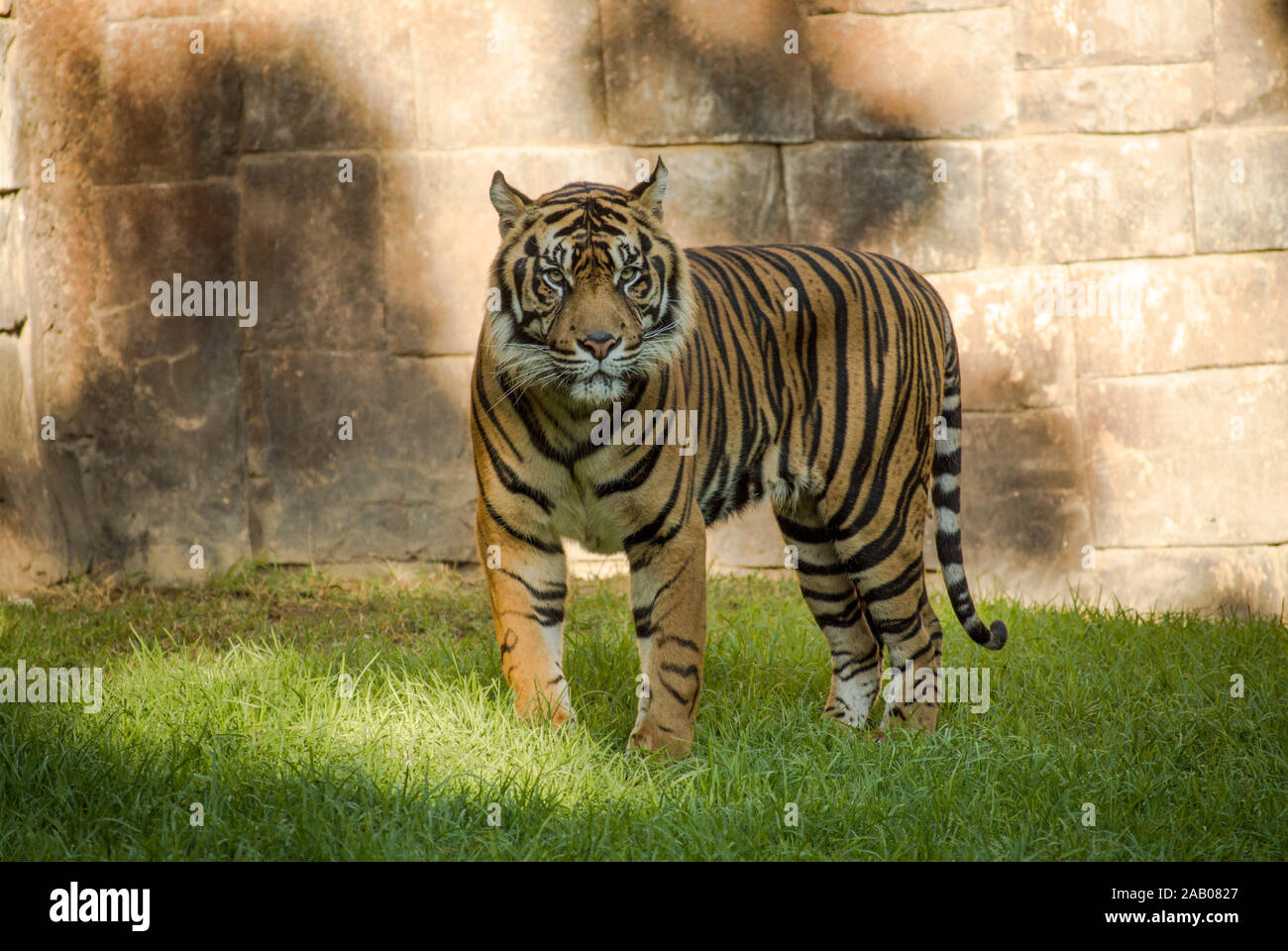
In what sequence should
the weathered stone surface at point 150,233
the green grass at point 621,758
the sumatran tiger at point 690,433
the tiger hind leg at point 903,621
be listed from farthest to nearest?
the weathered stone surface at point 150,233
the tiger hind leg at point 903,621
the sumatran tiger at point 690,433
the green grass at point 621,758

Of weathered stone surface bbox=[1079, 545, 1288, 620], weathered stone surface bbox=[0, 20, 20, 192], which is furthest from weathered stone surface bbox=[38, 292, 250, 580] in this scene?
weathered stone surface bbox=[1079, 545, 1288, 620]

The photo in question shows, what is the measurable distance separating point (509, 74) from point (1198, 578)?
4122 millimetres

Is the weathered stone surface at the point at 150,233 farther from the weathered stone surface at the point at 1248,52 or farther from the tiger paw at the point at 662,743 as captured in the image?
the weathered stone surface at the point at 1248,52

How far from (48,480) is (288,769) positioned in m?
3.26

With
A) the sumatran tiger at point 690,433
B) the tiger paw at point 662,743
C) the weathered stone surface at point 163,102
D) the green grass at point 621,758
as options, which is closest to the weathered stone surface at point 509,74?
the weathered stone surface at point 163,102

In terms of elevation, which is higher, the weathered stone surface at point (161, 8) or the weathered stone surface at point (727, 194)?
the weathered stone surface at point (161, 8)

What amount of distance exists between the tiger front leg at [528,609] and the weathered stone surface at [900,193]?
9.47 ft

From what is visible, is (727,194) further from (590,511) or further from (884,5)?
(590,511)

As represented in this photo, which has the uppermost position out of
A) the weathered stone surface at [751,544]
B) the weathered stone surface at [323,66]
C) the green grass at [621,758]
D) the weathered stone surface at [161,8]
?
the weathered stone surface at [161,8]

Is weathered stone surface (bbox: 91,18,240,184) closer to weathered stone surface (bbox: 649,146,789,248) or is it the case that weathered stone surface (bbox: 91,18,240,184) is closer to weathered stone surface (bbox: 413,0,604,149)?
weathered stone surface (bbox: 413,0,604,149)

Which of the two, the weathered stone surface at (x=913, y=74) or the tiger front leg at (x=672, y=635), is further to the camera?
the weathered stone surface at (x=913, y=74)

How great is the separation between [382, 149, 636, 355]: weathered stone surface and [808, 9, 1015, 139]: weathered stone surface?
3.34 ft

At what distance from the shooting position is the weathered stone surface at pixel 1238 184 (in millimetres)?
5781

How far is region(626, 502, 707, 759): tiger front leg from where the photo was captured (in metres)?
3.65
